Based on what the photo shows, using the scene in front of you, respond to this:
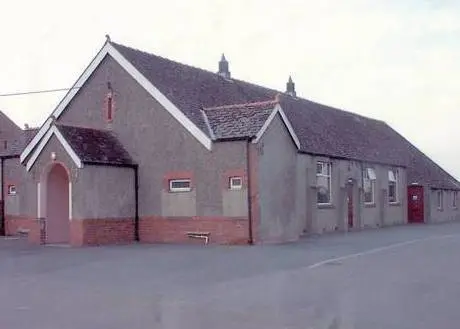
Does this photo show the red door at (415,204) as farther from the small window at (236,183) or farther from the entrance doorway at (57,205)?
the entrance doorway at (57,205)

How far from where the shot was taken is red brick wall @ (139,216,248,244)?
25031 mm

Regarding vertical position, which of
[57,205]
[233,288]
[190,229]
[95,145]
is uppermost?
[95,145]

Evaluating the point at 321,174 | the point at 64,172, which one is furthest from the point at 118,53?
the point at 321,174

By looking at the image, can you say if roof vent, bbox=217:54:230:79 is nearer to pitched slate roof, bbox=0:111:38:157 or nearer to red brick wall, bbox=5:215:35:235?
pitched slate roof, bbox=0:111:38:157

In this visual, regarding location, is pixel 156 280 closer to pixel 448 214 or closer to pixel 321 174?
pixel 321 174

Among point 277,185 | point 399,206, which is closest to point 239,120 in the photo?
point 277,185

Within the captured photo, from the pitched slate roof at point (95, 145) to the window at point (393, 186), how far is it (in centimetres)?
1998

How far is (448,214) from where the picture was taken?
166 ft

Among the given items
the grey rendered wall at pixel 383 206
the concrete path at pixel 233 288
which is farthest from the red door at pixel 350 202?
the concrete path at pixel 233 288

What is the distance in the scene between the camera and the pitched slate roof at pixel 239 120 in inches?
989

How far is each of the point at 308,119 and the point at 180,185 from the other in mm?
13051

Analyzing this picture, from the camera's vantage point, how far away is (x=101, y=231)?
25.8m

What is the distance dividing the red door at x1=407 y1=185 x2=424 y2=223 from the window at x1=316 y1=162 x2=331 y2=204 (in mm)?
13388

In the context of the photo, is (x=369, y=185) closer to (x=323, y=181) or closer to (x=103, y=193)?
(x=323, y=181)
